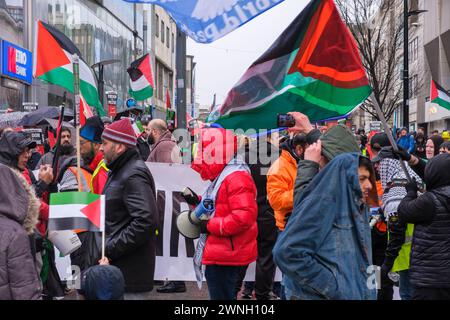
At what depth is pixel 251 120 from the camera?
5176 millimetres

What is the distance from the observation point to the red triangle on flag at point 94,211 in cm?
445

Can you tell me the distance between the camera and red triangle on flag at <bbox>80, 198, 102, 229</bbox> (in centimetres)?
445

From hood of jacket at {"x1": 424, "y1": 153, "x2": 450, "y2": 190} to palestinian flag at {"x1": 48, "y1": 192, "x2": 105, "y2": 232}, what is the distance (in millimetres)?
2525

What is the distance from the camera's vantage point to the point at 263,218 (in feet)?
25.7

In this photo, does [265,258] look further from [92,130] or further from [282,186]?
[92,130]

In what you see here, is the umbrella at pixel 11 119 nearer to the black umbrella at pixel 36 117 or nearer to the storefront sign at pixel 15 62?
the black umbrella at pixel 36 117

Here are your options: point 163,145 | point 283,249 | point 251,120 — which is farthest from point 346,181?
point 163,145

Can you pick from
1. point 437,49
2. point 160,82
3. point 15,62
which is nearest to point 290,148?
point 15,62

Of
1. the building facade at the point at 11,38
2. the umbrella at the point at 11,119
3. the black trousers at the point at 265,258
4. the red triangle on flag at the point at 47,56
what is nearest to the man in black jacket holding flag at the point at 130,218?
the black trousers at the point at 265,258

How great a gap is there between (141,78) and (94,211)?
10.2 meters

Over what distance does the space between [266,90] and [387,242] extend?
252cm

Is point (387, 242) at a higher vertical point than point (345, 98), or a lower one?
lower
